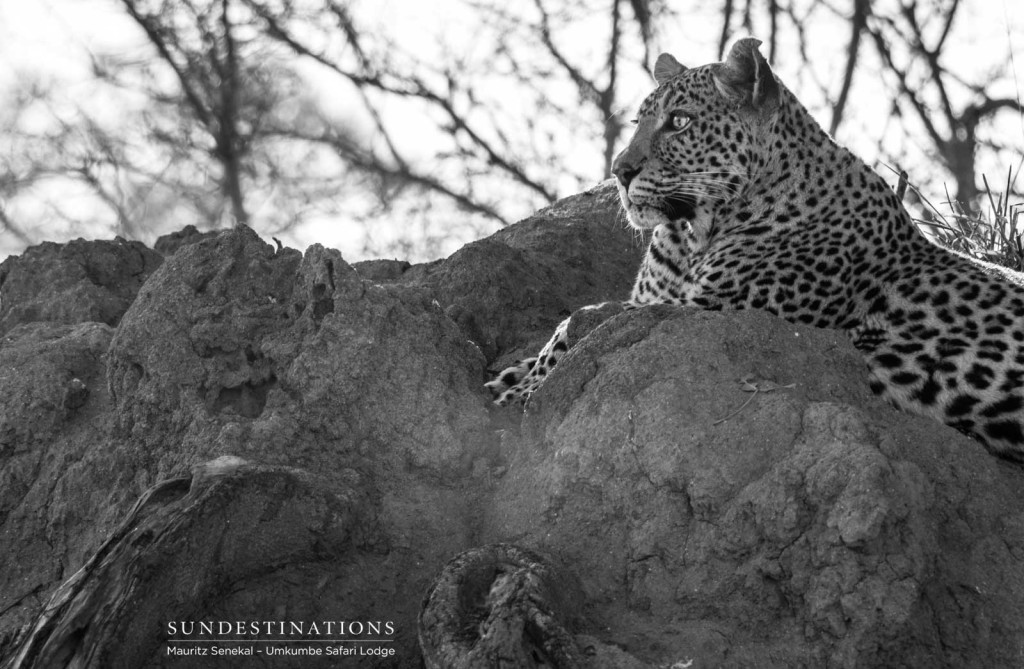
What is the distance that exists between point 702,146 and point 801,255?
858mm

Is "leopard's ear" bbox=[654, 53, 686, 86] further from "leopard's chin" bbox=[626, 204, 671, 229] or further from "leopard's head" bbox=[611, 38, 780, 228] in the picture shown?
"leopard's chin" bbox=[626, 204, 671, 229]

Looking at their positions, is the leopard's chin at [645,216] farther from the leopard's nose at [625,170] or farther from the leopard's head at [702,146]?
the leopard's nose at [625,170]

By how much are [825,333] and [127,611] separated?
2.89 m

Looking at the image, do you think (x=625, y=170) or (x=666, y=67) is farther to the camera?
(x=666, y=67)

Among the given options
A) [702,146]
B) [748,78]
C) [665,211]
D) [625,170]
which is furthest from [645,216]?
[748,78]

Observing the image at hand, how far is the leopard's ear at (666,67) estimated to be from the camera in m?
7.52

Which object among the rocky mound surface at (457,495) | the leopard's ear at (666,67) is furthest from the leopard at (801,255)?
the rocky mound surface at (457,495)

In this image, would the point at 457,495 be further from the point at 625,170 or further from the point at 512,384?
the point at 625,170

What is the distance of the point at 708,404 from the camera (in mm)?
4816

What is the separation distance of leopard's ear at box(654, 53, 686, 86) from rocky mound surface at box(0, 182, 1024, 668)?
90.6 inches

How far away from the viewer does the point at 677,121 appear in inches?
272

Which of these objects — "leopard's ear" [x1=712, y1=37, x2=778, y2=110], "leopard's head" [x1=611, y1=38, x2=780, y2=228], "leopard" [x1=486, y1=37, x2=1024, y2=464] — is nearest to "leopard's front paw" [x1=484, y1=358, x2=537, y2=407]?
"leopard" [x1=486, y1=37, x2=1024, y2=464]

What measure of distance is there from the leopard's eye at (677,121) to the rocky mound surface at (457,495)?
1.57m

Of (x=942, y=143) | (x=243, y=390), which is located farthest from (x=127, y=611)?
(x=942, y=143)
